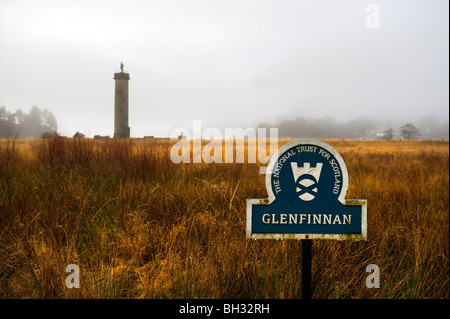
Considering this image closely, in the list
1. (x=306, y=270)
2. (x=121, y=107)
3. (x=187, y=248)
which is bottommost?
(x=187, y=248)

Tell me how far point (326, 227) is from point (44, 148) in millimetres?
5697

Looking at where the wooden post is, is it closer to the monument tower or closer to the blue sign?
the blue sign

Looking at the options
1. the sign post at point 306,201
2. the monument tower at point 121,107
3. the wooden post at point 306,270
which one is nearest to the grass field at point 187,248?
the wooden post at point 306,270

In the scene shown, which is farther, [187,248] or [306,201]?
[187,248]

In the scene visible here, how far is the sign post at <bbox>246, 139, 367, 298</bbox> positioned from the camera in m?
1.59

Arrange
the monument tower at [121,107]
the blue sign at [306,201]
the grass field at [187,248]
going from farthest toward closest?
the monument tower at [121,107], the grass field at [187,248], the blue sign at [306,201]

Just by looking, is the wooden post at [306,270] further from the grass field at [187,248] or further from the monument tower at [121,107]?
the monument tower at [121,107]

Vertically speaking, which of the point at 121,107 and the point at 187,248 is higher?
the point at 121,107

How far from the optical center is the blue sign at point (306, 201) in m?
1.59

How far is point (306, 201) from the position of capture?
1.60 m

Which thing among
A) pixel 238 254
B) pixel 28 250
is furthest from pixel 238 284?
pixel 28 250

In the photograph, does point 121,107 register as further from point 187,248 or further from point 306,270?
point 306,270

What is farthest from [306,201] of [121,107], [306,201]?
[121,107]

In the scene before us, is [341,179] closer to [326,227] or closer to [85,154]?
[326,227]
